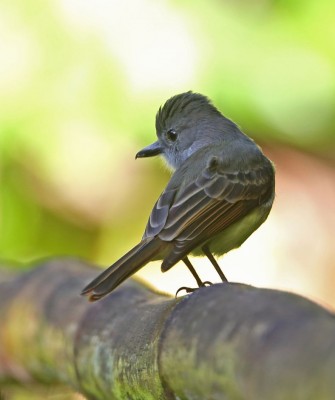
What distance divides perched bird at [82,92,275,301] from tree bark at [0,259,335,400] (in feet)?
0.44

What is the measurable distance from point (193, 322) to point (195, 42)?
299 cm

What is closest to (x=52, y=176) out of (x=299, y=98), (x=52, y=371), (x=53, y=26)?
(x=53, y=26)

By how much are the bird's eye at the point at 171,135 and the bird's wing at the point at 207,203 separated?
15.2 inches

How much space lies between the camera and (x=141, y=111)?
4242 millimetres

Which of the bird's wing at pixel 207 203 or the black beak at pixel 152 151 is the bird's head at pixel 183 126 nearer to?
the black beak at pixel 152 151

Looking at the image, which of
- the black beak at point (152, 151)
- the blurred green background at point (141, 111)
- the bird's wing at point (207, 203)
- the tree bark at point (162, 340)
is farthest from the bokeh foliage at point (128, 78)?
the tree bark at point (162, 340)

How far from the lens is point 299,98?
4605 mm

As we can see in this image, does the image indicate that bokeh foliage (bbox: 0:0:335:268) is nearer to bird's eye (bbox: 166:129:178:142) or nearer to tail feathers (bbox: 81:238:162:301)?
bird's eye (bbox: 166:129:178:142)

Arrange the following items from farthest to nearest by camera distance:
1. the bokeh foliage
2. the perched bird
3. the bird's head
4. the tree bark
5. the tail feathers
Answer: the bokeh foliage
the bird's head
the perched bird
the tail feathers
the tree bark

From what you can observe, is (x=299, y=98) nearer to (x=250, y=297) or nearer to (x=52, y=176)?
(x=52, y=176)

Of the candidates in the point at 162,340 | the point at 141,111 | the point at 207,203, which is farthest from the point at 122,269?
the point at 141,111

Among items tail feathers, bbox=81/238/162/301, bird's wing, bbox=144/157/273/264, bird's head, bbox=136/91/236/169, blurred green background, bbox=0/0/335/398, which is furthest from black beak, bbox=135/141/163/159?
tail feathers, bbox=81/238/162/301

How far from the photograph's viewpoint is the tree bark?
44.4 inches

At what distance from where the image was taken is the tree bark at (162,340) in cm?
113
